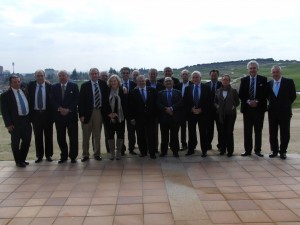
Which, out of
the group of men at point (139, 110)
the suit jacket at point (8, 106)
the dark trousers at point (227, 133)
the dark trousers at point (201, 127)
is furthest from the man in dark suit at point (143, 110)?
the suit jacket at point (8, 106)

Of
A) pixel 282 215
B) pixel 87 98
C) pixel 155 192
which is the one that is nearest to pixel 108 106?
pixel 87 98

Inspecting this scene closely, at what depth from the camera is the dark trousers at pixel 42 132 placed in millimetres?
6973

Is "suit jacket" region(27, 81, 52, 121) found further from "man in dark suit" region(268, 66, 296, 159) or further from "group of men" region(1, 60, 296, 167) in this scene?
"man in dark suit" region(268, 66, 296, 159)

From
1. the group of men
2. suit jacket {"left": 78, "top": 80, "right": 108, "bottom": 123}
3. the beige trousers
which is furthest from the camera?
the beige trousers

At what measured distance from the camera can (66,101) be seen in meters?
6.91

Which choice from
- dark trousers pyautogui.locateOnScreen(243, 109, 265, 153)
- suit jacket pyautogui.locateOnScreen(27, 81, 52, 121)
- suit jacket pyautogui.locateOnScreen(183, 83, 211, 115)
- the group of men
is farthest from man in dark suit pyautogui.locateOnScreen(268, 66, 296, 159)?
suit jacket pyautogui.locateOnScreen(27, 81, 52, 121)

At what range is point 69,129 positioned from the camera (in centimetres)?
704

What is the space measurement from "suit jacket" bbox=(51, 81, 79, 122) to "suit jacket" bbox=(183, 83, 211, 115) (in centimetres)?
223

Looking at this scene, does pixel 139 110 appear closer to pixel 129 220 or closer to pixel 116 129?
pixel 116 129

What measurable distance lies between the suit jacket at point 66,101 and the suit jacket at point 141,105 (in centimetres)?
111

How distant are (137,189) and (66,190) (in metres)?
1.09

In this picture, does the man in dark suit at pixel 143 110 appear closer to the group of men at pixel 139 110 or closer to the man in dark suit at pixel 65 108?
the group of men at pixel 139 110

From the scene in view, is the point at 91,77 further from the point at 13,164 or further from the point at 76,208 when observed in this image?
the point at 76,208

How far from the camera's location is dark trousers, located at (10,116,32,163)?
22.4 ft
